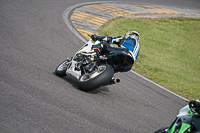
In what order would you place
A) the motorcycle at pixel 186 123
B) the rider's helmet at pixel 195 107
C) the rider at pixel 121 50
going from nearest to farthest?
the motorcycle at pixel 186 123 → the rider's helmet at pixel 195 107 → the rider at pixel 121 50

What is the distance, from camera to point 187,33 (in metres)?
15.0

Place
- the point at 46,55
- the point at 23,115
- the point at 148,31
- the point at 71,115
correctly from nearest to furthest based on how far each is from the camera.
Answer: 1. the point at 23,115
2. the point at 71,115
3. the point at 46,55
4. the point at 148,31

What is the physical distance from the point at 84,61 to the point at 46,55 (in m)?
1.82

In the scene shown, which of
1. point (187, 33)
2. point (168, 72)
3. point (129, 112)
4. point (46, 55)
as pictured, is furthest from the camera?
point (187, 33)

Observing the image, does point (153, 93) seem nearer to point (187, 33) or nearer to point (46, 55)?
point (46, 55)

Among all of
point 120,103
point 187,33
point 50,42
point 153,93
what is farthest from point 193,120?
point 187,33

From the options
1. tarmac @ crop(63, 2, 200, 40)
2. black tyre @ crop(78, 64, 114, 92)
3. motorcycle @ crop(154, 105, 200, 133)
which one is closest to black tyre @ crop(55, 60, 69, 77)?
black tyre @ crop(78, 64, 114, 92)

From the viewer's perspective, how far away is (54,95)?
495 cm

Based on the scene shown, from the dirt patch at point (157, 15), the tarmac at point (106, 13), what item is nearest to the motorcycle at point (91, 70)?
the tarmac at point (106, 13)

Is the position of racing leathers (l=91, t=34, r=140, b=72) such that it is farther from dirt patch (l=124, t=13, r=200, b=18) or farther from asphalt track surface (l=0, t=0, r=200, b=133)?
dirt patch (l=124, t=13, r=200, b=18)

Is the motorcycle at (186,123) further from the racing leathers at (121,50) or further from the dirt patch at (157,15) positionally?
the dirt patch at (157,15)

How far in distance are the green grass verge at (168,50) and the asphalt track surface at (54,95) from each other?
1144 mm

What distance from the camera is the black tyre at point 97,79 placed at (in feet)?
17.1

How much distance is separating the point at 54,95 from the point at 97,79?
837mm
